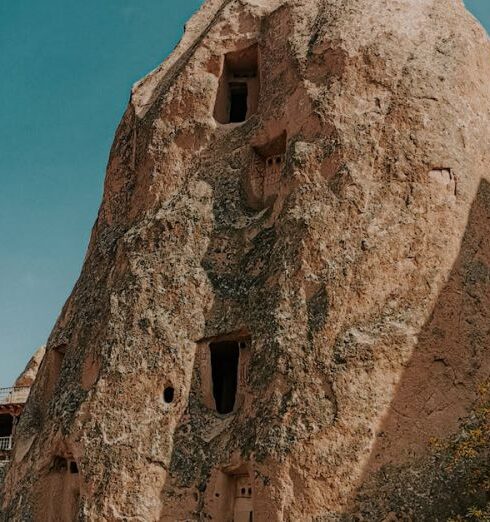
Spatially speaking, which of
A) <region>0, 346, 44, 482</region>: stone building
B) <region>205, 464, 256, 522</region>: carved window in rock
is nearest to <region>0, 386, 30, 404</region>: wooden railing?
<region>0, 346, 44, 482</region>: stone building

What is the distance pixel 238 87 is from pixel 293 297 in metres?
6.79

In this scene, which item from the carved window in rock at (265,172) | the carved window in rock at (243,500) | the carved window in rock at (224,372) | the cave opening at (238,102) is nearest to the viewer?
the carved window in rock at (243,500)

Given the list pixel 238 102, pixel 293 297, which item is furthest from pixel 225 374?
pixel 238 102

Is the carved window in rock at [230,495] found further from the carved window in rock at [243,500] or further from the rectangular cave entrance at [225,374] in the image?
the rectangular cave entrance at [225,374]

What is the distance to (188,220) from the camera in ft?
56.5

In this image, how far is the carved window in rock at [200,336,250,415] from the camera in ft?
51.5

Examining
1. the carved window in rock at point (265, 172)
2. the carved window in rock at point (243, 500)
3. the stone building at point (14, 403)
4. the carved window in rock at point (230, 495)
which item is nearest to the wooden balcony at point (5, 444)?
the stone building at point (14, 403)

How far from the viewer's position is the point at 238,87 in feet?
65.4

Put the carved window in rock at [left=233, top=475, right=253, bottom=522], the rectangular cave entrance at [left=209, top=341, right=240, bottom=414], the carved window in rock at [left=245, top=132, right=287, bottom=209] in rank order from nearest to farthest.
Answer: the carved window in rock at [left=233, top=475, right=253, bottom=522]
the rectangular cave entrance at [left=209, top=341, right=240, bottom=414]
the carved window in rock at [left=245, top=132, right=287, bottom=209]

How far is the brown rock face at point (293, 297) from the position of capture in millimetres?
13688

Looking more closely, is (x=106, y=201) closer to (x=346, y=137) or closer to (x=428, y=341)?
(x=346, y=137)

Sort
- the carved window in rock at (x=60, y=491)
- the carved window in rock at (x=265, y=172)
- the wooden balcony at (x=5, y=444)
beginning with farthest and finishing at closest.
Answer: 1. the wooden balcony at (x=5, y=444)
2. the carved window in rock at (x=265, y=172)
3. the carved window in rock at (x=60, y=491)

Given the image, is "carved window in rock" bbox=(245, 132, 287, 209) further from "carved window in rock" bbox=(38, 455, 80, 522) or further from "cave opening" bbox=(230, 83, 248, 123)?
"carved window in rock" bbox=(38, 455, 80, 522)

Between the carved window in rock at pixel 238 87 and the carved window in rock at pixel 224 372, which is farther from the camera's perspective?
the carved window in rock at pixel 238 87
